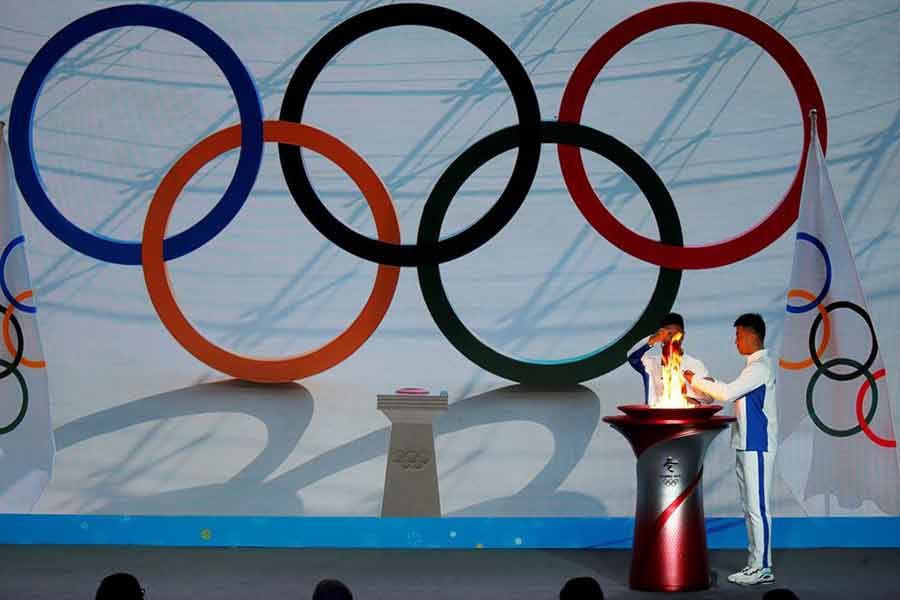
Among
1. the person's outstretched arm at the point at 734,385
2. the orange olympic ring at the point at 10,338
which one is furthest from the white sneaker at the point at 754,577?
the orange olympic ring at the point at 10,338

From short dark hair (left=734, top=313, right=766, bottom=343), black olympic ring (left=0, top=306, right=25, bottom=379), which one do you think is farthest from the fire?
black olympic ring (left=0, top=306, right=25, bottom=379)

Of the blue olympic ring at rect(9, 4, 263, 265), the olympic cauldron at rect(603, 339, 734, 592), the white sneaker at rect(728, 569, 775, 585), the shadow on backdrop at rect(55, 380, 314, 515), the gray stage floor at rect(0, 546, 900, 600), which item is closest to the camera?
the olympic cauldron at rect(603, 339, 734, 592)

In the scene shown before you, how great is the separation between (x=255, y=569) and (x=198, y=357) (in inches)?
54.0

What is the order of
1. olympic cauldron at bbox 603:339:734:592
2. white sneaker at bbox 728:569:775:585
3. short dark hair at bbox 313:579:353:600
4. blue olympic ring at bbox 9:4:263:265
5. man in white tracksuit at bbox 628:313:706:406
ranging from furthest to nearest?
blue olympic ring at bbox 9:4:263:265 → man in white tracksuit at bbox 628:313:706:406 → white sneaker at bbox 728:569:775:585 → olympic cauldron at bbox 603:339:734:592 → short dark hair at bbox 313:579:353:600

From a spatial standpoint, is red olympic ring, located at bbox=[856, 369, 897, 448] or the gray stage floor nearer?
the gray stage floor

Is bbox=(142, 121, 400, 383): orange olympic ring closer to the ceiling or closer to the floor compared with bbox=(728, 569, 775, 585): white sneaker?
closer to the ceiling

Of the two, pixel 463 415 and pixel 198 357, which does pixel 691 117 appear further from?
pixel 198 357

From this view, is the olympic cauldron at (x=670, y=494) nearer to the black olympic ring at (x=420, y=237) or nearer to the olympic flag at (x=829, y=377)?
the olympic flag at (x=829, y=377)

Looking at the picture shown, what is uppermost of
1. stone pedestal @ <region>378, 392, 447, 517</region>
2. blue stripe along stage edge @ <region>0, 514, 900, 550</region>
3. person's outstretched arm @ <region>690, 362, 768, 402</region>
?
person's outstretched arm @ <region>690, 362, 768, 402</region>

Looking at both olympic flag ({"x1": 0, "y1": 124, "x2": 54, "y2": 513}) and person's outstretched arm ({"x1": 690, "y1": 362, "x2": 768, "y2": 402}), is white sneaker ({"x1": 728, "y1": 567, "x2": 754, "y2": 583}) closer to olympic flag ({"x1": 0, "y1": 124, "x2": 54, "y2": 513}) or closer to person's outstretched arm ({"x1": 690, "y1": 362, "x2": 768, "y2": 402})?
person's outstretched arm ({"x1": 690, "y1": 362, "x2": 768, "y2": 402})

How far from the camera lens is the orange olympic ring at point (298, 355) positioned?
6.74 meters

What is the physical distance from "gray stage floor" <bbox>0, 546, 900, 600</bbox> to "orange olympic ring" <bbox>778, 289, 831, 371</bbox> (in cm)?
97

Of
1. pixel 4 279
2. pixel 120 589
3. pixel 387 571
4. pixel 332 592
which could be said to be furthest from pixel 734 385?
pixel 4 279

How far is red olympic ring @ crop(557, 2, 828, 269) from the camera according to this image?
673 cm
